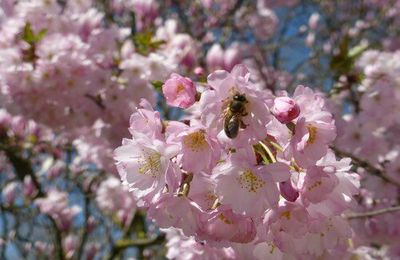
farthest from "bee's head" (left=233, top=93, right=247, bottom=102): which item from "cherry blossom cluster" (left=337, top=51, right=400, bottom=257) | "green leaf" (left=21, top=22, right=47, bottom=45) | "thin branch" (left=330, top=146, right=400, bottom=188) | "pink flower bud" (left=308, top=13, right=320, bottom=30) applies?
"pink flower bud" (left=308, top=13, right=320, bottom=30)

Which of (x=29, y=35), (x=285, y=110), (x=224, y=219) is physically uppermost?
(x=285, y=110)

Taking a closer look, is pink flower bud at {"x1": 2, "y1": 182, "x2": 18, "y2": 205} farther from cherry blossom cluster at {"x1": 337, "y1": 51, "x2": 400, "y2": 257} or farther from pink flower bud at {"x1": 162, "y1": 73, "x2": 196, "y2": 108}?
pink flower bud at {"x1": 162, "y1": 73, "x2": 196, "y2": 108}

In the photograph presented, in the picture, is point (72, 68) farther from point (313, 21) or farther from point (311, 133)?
point (313, 21)

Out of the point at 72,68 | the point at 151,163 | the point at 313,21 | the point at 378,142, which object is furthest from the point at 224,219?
the point at 313,21

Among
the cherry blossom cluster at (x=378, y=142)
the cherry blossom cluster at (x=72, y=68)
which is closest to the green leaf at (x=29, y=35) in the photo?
the cherry blossom cluster at (x=72, y=68)

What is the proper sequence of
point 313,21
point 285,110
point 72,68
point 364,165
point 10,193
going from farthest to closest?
point 313,21 → point 10,193 → point 72,68 → point 364,165 → point 285,110

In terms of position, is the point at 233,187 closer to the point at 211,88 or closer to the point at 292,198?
the point at 292,198
